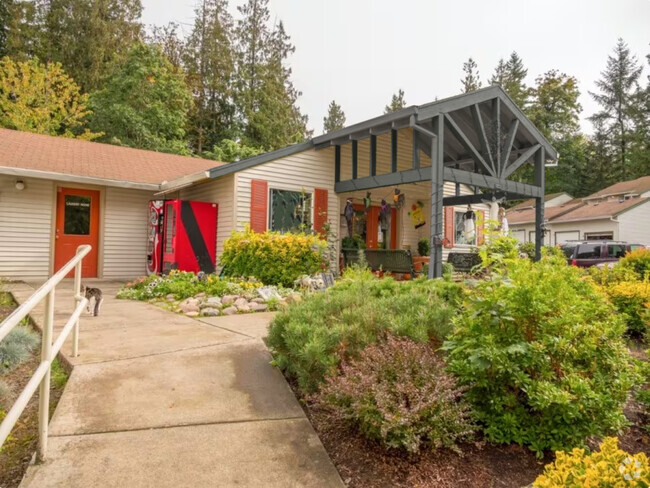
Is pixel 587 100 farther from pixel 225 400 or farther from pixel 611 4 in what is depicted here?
pixel 225 400

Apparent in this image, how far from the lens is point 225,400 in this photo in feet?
8.65

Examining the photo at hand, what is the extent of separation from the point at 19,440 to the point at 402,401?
6.90 ft

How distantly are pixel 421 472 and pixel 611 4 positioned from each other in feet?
35.6

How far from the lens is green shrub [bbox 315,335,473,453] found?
196cm

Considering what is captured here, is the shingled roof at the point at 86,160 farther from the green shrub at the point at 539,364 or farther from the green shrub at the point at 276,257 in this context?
the green shrub at the point at 539,364

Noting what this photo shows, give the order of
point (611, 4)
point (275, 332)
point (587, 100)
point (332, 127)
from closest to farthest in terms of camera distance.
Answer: point (275, 332)
point (611, 4)
point (587, 100)
point (332, 127)

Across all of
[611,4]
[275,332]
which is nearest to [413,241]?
[611,4]

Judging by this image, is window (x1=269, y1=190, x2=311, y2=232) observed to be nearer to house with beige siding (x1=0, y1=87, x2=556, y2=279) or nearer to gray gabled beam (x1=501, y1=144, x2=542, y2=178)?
house with beige siding (x1=0, y1=87, x2=556, y2=279)

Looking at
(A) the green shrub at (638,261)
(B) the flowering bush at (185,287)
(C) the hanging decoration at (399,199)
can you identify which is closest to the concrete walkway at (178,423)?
(B) the flowering bush at (185,287)

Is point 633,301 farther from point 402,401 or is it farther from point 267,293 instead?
point 267,293

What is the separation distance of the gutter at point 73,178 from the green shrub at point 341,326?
7.86m

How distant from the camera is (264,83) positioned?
2623 cm

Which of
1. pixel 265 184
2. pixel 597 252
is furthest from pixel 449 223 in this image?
pixel 597 252

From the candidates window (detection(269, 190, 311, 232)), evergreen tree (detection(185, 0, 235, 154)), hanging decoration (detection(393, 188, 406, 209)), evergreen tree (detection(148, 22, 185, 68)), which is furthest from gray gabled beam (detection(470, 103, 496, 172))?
evergreen tree (detection(148, 22, 185, 68))
